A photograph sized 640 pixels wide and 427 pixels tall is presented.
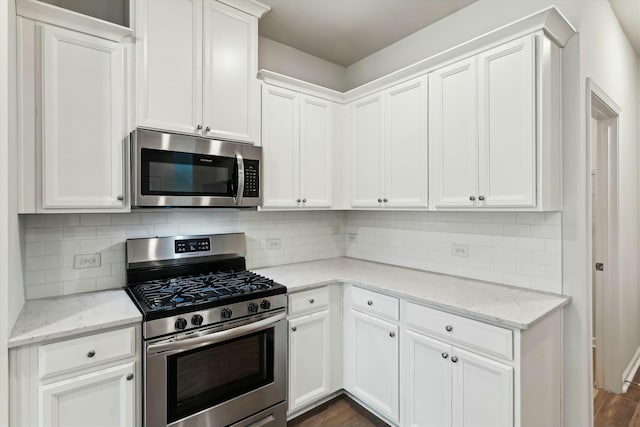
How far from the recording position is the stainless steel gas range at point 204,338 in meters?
1.70

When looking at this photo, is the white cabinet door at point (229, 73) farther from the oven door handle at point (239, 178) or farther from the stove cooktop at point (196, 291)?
the stove cooktop at point (196, 291)

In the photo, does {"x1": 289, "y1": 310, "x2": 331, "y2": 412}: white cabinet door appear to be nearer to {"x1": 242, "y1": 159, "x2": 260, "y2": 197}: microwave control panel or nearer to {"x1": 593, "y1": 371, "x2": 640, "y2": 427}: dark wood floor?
{"x1": 242, "y1": 159, "x2": 260, "y2": 197}: microwave control panel

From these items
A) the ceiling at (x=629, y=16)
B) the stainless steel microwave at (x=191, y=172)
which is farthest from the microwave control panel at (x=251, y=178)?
the ceiling at (x=629, y=16)

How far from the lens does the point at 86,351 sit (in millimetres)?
1541

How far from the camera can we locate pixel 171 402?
1.73 meters

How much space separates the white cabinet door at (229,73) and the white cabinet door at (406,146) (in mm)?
1023

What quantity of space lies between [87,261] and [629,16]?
411 cm

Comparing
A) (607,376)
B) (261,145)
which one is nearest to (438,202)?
(261,145)

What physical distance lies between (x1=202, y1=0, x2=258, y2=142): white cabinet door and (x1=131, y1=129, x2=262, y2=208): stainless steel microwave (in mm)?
129

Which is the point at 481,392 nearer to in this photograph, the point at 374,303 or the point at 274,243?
the point at 374,303

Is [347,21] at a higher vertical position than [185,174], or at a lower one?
higher

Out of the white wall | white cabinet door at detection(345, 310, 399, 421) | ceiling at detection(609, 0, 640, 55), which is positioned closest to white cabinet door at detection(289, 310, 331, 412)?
white cabinet door at detection(345, 310, 399, 421)

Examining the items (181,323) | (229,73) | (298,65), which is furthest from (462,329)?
(298,65)

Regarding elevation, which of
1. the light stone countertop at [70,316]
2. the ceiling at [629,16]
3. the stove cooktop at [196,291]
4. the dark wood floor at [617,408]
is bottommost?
the dark wood floor at [617,408]
